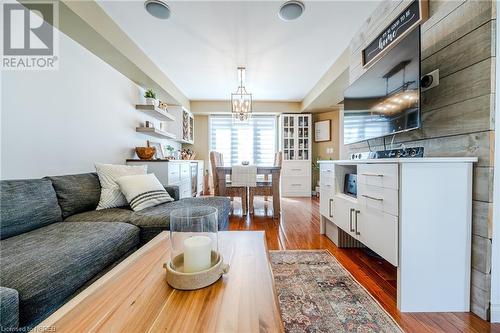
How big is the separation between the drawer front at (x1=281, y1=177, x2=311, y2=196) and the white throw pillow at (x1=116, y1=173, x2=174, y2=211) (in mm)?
3741

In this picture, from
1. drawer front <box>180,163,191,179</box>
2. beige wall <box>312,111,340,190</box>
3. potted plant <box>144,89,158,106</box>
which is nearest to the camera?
potted plant <box>144,89,158,106</box>

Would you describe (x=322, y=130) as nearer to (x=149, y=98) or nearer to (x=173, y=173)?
(x=173, y=173)

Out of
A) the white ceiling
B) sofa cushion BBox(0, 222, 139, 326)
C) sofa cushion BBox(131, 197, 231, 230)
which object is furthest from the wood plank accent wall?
sofa cushion BBox(0, 222, 139, 326)

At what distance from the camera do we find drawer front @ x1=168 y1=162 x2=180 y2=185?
10.2 feet

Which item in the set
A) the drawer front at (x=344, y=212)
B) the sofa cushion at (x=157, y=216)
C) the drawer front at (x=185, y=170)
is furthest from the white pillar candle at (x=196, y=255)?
the drawer front at (x=185, y=170)

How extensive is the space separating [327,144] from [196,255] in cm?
523

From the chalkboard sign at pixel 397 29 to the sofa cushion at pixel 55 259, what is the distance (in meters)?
2.65

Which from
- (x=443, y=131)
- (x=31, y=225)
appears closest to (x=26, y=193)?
(x=31, y=225)

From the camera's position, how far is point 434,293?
48.1 inches

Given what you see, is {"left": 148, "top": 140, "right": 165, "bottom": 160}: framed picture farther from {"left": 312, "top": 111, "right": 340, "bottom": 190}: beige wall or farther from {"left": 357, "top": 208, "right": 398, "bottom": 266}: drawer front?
{"left": 312, "top": 111, "right": 340, "bottom": 190}: beige wall

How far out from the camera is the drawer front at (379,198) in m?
1.27

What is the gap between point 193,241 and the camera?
29.9 inches

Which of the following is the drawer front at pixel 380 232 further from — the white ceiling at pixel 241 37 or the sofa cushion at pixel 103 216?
the white ceiling at pixel 241 37

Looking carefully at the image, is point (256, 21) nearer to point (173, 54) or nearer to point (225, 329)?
point (173, 54)
